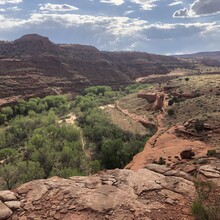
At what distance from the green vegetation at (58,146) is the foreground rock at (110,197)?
12821 millimetres

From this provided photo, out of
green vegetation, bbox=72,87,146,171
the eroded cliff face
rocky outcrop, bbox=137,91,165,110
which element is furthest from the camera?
rocky outcrop, bbox=137,91,165,110

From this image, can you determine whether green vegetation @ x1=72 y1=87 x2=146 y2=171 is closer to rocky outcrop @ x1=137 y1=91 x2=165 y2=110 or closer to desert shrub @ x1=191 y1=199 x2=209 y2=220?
rocky outcrop @ x1=137 y1=91 x2=165 y2=110

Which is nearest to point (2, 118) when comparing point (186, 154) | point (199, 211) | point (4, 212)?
point (186, 154)

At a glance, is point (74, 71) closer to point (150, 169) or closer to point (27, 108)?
point (27, 108)

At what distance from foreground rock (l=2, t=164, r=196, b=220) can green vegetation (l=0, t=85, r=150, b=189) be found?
12.8 meters

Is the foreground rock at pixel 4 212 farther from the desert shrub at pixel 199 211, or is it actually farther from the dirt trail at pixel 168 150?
the dirt trail at pixel 168 150

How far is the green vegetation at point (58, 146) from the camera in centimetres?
2997

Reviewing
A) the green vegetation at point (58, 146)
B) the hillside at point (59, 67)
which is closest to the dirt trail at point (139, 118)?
the green vegetation at point (58, 146)

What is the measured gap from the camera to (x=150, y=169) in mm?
14617

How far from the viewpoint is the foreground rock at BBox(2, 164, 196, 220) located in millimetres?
10242

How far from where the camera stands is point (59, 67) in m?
116

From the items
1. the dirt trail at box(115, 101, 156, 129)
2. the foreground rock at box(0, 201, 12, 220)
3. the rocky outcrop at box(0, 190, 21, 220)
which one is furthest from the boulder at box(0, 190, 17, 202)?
the dirt trail at box(115, 101, 156, 129)

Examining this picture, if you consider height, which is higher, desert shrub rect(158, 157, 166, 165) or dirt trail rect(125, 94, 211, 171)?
desert shrub rect(158, 157, 166, 165)

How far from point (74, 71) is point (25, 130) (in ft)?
222
